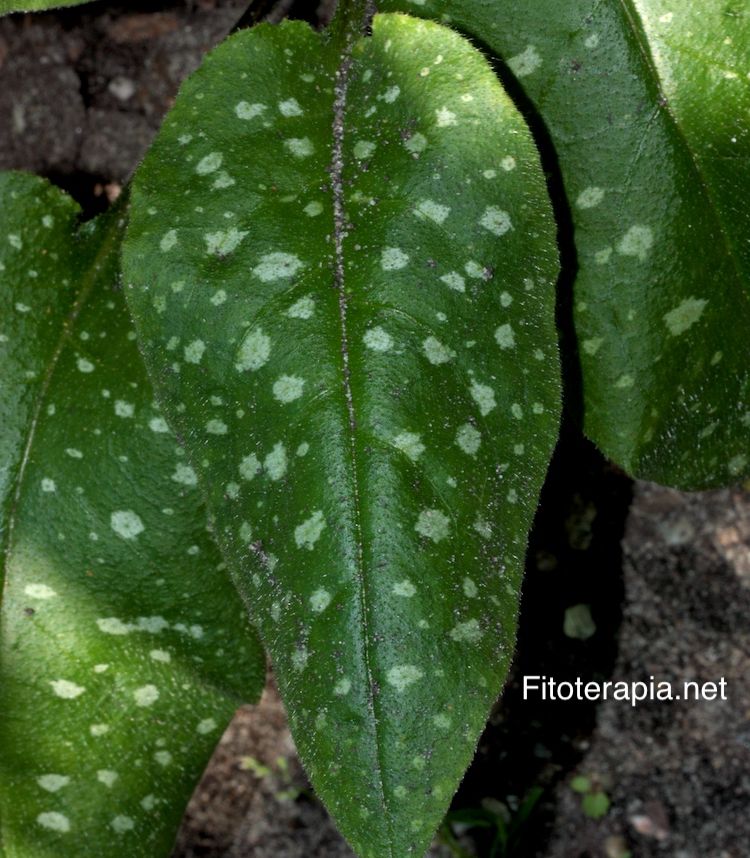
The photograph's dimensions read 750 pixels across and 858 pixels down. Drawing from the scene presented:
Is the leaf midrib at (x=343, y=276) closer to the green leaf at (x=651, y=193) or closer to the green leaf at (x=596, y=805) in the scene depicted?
the green leaf at (x=651, y=193)

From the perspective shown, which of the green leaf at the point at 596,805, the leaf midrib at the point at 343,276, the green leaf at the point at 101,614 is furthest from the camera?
the green leaf at the point at 596,805

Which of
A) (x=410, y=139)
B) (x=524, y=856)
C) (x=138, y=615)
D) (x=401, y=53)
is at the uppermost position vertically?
(x=401, y=53)

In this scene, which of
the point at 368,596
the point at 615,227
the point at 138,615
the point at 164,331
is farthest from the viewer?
the point at 138,615

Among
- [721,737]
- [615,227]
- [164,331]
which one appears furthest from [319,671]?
[721,737]

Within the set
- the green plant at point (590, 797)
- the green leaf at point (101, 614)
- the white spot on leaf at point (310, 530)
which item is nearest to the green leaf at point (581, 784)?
the green plant at point (590, 797)

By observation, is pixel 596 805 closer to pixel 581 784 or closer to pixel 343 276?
pixel 581 784

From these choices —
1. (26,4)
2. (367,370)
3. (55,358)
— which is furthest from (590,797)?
(26,4)

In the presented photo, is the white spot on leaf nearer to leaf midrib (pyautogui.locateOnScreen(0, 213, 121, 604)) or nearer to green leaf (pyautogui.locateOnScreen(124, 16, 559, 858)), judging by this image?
green leaf (pyautogui.locateOnScreen(124, 16, 559, 858))

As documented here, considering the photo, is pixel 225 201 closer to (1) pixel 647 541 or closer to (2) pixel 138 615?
(2) pixel 138 615
